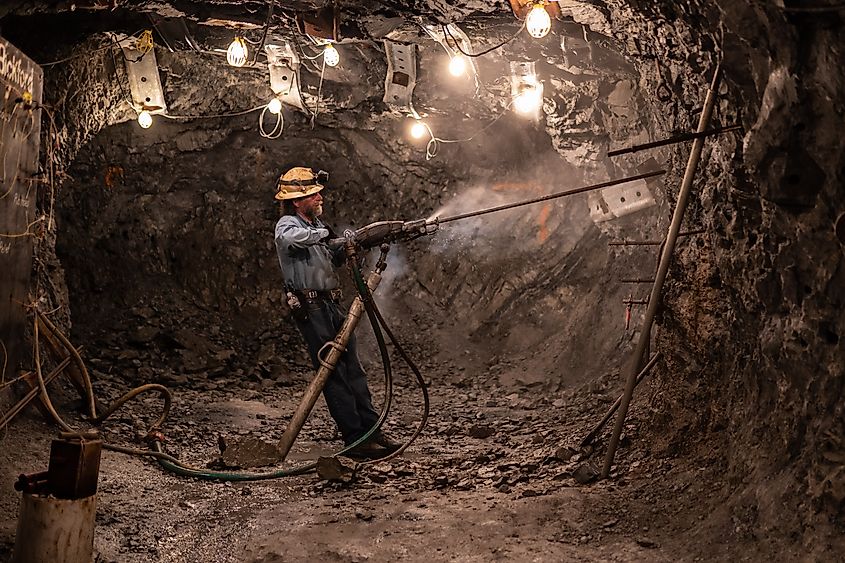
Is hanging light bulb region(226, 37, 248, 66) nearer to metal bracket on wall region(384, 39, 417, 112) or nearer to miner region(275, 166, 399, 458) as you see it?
miner region(275, 166, 399, 458)

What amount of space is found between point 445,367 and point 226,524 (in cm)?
464

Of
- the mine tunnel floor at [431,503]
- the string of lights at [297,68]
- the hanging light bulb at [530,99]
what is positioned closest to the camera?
the mine tunnel floor at [431,503]

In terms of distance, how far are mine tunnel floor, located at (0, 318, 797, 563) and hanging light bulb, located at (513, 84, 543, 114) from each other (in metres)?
3.16

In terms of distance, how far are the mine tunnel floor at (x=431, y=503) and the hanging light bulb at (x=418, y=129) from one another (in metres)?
4.46

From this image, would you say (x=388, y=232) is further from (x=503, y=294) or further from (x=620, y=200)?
(x=503, y=294)

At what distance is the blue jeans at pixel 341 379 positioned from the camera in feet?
16.4

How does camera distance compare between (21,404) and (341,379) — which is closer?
(21,404)

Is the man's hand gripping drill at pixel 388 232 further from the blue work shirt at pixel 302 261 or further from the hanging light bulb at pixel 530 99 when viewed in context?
the hanging light bulb at pixel 530 99

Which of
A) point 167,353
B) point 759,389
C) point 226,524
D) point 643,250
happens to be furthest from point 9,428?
point 643,250

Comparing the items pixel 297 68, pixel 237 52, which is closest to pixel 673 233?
pixel 237 52

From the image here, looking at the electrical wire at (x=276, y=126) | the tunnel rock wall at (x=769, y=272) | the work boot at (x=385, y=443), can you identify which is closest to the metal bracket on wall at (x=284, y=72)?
the electrical wire at (x=276, y=126)

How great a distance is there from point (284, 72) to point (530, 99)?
2763 millimetres

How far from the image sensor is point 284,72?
8.05 m

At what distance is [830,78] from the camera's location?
2.32 meters
